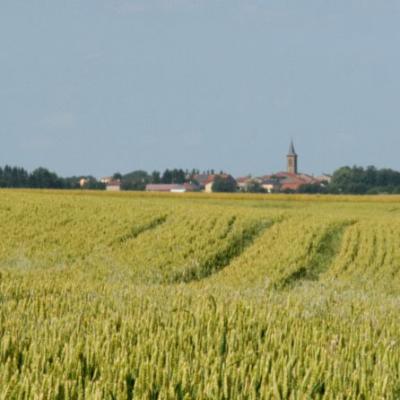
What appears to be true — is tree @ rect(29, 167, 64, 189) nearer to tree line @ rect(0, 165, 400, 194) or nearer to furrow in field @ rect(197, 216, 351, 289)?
tree line @ rect(0, 165, 400, 194)

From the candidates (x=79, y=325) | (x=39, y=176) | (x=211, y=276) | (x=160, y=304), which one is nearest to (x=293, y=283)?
(x=211, y=276)

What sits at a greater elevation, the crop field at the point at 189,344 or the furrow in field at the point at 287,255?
the crop field at the point at 189,344

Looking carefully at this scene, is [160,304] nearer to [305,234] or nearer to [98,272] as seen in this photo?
[98,272]

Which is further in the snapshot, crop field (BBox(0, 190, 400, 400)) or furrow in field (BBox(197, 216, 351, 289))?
furrow in field (BBox(197, 216, 351, 289))

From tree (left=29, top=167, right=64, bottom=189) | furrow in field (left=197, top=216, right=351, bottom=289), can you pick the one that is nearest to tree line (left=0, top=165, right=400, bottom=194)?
tree (left=29, top=167, right=64, bottom=189)

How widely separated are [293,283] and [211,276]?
102 inches

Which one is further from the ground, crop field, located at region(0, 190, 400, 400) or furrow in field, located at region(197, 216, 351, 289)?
crop field, located at region(0, 190, 400, 400)

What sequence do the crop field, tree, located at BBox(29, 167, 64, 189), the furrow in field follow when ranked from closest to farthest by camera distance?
the crop field < the furrow in field < tree, located at BBox(29, 167, 64, 189)

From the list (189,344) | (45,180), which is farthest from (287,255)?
(45,180)

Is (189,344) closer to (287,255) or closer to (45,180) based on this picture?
(287,255)

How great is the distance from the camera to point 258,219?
27172 millimetres

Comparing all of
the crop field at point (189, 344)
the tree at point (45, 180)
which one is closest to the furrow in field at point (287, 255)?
the crop field at point (189, 344)

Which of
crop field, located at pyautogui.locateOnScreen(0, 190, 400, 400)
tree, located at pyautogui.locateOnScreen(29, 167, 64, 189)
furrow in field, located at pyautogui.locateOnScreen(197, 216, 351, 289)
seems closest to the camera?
crop field, located at pyautogui.locateOnScreen(0, 190, 400, 400)

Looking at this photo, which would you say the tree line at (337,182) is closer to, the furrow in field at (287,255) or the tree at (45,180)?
the tree at (45,180)
